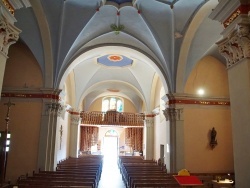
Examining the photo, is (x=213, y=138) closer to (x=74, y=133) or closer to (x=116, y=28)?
(x=116, y=28)

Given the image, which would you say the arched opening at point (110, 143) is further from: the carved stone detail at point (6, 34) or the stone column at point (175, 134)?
the carved stone detail at point (6, 34)

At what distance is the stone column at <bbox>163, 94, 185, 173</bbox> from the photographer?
10.9m

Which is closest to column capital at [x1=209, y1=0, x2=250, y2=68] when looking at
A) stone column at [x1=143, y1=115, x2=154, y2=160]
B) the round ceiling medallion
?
the round ceiling medallion

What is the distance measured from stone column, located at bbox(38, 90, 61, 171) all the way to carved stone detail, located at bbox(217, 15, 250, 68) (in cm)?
790

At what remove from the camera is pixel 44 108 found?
10617 mm

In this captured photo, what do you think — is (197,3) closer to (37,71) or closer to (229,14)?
(229,14)

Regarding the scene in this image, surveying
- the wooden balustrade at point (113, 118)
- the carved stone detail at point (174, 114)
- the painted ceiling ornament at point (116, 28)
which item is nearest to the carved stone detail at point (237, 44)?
the carved stone detail at point (174, 114)

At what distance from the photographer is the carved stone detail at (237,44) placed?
437cm

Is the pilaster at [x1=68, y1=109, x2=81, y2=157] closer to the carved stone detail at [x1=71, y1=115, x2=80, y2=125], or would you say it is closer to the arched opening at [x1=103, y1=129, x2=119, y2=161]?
the carved stone detail at [x1=71, y1=115, x2=80, y2=125]

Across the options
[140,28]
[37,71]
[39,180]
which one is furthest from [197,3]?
[39,180]

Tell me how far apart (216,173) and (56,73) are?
8.78m

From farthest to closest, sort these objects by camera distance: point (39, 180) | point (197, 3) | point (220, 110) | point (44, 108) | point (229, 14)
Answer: point (220, 110)
point (44, 108)
point (197, 3)
point (39, 180)
point (229, 14)

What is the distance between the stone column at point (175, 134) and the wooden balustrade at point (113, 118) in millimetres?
11197

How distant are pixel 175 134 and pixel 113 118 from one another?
12.4 m
